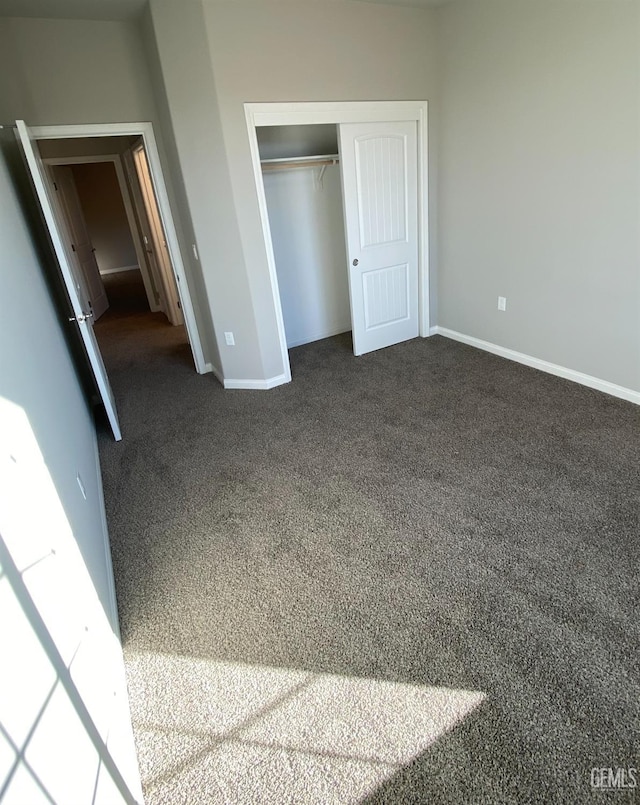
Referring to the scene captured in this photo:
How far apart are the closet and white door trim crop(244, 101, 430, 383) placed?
58 centimetres

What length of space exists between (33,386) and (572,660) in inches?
86.5

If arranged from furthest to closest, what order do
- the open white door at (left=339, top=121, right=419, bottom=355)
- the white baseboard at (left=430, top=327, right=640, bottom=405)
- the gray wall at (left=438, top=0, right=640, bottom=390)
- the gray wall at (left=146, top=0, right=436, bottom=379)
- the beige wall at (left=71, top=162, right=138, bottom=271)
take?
1. the beige wall at (left=71, top=162, right=138, bottom=271)
2. the open white door at (left=339, top=121, right=419, bottom=355)
3. the white baseboard at (left=430, top=327, right=640, bottom=405)
4. the gray wall at (left=146, top=0, right=436, bottom=379)
5. the gray wall at (left=438, top=0, right=640, bottom=390)

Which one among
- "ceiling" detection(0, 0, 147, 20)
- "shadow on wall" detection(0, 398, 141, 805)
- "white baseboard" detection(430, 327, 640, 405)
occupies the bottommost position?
"white baseboard" detection(430, 327, 640, 405)

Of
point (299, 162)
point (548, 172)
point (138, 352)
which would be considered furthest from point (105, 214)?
point (548, 172)

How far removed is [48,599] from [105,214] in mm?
11213

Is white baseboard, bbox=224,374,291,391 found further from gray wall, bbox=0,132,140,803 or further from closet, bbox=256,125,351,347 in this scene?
gray wall, bbox=0,132,140,803

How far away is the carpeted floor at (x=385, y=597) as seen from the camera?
1.39 metres

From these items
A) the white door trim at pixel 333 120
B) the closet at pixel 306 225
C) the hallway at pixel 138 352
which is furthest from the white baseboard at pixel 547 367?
the hallway at pixel 138 352

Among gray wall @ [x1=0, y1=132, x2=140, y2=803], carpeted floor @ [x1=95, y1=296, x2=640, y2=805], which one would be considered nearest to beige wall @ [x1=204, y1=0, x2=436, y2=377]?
carpeted floor @ [x1=95, y1=296, x2=640, y2=805]

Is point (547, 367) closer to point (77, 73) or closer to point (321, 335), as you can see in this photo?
point (321, 335)

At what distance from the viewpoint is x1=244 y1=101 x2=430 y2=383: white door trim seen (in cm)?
328

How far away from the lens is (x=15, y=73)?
3.04 meters

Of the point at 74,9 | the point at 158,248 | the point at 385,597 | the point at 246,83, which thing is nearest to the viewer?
the point at 385,597

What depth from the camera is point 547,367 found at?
12.2 ft
